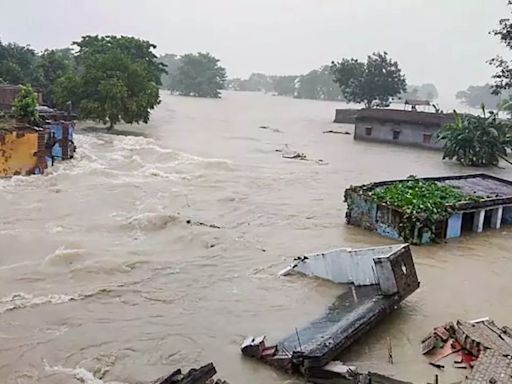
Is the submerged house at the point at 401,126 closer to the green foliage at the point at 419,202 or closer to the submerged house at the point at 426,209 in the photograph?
the submerged house at the point at 426,209

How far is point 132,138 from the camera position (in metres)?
32.0

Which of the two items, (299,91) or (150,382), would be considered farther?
(299,91)

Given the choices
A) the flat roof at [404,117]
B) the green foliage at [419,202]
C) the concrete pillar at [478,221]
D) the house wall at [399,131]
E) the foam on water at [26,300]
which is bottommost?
the foam on water at [26,300]

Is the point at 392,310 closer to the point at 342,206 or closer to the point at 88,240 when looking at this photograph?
the point at 88,240

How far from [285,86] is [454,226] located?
134 meters

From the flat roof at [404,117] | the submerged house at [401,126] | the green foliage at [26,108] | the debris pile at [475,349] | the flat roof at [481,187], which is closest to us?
the debris pile at [475,349]

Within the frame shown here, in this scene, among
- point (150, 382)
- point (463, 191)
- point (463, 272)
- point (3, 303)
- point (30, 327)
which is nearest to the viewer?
point (150, 382)

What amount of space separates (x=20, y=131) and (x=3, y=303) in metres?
11.2

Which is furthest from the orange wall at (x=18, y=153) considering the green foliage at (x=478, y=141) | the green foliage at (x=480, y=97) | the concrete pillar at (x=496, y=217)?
the green foliage at (x=480, y=97)

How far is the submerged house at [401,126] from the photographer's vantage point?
3625cm

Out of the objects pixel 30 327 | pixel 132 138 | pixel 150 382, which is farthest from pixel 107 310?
pixel 132 138

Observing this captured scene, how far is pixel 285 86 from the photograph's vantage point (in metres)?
146

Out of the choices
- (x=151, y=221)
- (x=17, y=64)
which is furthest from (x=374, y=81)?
(x=151, y=221)

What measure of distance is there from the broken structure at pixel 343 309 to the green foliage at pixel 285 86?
133346 mm
